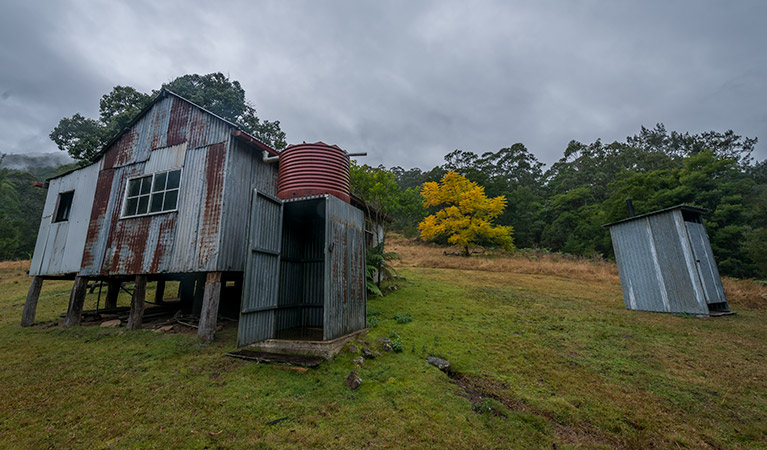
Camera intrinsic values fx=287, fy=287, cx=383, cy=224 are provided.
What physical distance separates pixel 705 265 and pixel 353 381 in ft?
34.9

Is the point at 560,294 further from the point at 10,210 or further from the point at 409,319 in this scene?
the point at 10,210

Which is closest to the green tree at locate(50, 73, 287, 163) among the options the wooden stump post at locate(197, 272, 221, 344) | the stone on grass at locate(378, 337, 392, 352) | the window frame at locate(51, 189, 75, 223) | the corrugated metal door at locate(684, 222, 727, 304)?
the window frame at locate(51, 189, 75, 223)

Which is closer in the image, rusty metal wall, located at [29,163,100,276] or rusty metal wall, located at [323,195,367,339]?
rusty metal wall, located at [323,195,367,339]

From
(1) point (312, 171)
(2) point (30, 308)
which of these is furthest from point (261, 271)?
(2) point (30, 308)

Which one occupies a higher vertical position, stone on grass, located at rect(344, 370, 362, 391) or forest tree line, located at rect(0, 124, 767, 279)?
forest tree line, located at rect(0, 124, 767, 279)

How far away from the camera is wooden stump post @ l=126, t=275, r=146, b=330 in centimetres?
732

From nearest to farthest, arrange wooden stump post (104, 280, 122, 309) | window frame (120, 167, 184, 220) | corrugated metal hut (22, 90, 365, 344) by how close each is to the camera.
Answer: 1. corrugated metal hut (22, 90, 365, 344)
2. window frame (120, 167, 184, 220)
3. wooden stump post (104, 280, 122, 309)

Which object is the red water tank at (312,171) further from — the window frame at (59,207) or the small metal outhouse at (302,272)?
the window frame at (59,207)

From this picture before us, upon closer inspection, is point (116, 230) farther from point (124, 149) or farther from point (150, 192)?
point (124, 149)

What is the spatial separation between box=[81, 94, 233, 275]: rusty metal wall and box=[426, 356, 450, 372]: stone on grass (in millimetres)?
4856

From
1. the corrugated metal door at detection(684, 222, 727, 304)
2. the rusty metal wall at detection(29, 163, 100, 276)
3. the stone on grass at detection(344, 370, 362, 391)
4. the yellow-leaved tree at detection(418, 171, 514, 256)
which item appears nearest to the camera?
the stone on grass at detection(344, 370, 362, 391)

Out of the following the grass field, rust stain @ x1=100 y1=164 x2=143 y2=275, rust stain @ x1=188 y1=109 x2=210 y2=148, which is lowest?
the grass field

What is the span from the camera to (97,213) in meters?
8.45

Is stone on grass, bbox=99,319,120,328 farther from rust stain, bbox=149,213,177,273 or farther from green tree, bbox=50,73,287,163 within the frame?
green tree, bbox=50,73,287,163
